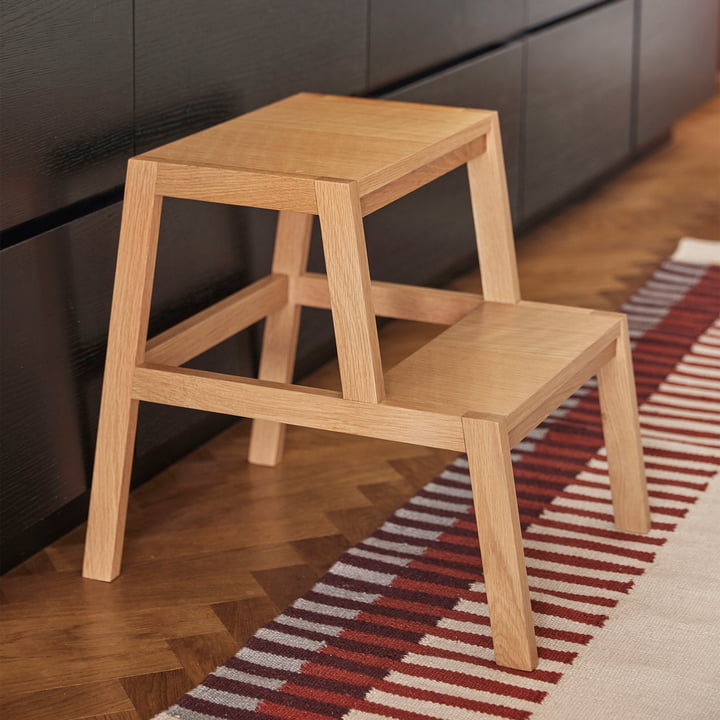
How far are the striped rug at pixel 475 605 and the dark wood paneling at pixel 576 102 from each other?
2.93ft

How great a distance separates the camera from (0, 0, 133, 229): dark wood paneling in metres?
1.33

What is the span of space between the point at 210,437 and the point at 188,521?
9.8 inches

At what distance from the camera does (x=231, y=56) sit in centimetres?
166

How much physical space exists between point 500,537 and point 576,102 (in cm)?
182

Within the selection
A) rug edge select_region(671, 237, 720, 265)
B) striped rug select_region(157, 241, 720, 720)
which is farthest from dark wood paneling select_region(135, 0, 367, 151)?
rug edge select_region(671, 237, 720, 265)

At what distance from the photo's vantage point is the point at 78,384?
152cm

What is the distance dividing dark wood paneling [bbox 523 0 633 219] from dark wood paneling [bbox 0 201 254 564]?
115 centimetres

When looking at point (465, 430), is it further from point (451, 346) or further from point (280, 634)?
point (280, 634)

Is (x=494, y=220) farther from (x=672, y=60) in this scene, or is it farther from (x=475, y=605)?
(x=672, y=60)

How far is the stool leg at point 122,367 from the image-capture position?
1324 millimetres

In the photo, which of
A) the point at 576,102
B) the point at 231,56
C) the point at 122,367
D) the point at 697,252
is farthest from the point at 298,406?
the point at 576,102

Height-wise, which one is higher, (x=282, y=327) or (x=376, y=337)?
(x=376, y=337)

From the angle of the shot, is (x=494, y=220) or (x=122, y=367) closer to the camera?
(x=122, y=367)

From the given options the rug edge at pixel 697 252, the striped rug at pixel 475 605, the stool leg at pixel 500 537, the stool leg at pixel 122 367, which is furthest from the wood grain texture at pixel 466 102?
the stool leg at pixel 500 537
